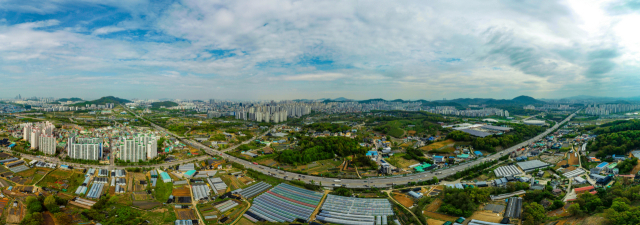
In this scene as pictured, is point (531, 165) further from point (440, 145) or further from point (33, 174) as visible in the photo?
point (33, 174)

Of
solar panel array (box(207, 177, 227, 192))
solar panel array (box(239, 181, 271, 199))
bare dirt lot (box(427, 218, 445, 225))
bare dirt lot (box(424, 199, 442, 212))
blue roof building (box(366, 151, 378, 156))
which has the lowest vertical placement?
bare dirt lot (box(427, 218, 445, 225))

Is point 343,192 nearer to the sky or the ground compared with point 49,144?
nearer to the ground

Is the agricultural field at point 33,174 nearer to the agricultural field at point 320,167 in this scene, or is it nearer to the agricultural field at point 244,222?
the agricultural field at point 244,222

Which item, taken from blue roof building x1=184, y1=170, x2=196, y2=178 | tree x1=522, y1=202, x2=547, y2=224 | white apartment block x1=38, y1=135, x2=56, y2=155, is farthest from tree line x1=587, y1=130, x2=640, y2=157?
white apartment block x1=38, y1=135, x2=56, y2=155

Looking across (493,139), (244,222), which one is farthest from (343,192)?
(493,139)

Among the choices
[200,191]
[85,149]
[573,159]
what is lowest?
[200,191]

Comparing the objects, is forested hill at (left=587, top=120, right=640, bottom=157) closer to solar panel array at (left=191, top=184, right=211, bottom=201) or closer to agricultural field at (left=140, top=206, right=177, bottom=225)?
solar panel array at (left=191, top=184, right=211, bottom=201)
